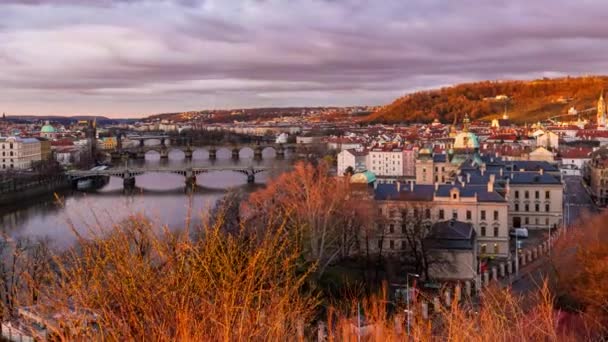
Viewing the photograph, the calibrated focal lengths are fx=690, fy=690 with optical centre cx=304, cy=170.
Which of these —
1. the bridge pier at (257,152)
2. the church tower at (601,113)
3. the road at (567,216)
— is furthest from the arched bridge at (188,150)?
the road at (567,216)

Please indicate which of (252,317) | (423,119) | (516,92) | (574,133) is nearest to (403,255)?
(252,317)

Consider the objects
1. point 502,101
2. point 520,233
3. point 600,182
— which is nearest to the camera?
point 520,233

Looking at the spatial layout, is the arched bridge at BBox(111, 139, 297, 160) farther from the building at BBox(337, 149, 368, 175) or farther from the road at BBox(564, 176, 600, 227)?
the road at BBox(564, 176, 600, 227)

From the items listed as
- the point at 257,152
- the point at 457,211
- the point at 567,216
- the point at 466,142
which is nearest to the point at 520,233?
the point at 457,211

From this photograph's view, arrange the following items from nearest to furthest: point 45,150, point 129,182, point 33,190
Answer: point 33,190 < point 129,182 < point 45,150

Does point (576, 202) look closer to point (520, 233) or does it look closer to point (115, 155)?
point (520, 233)

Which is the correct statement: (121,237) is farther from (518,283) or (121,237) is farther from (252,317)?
(518,283)

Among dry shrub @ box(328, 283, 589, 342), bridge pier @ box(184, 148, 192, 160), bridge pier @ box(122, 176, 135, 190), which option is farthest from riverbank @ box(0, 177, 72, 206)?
bridge pier @ box(184, 148, 192, 160)
